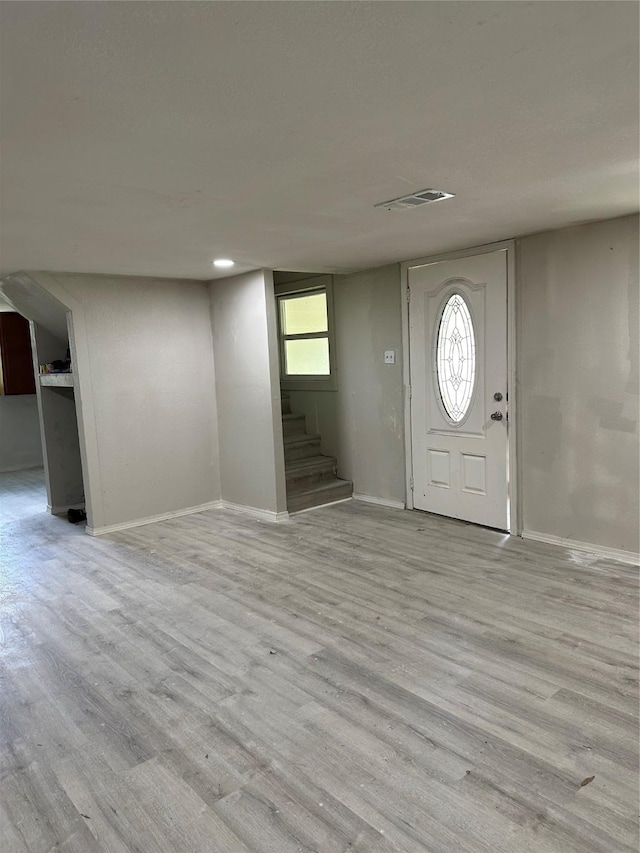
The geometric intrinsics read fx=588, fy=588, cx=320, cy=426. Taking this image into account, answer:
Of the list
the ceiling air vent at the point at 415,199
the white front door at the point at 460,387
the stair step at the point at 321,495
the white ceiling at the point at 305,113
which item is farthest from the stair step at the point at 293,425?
the ceiling air vent at the point at 415,199

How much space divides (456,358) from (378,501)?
1.63m

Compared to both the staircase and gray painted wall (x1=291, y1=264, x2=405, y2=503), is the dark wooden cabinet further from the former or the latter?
gray painted wall (x1=291, y1=264, x2=405, y2=503)

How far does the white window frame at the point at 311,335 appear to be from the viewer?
587cm

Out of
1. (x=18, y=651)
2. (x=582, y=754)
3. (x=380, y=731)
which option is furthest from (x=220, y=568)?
(x=582, y=754)

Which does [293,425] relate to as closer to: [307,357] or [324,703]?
[307,357]

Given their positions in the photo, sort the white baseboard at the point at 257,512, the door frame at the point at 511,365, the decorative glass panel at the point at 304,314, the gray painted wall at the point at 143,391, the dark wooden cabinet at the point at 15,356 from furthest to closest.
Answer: the dark wooden cabinet at the point at 15,356 → the decorative glass panel at the point at 304,314 → the white baseboard at the point at 257,512 → the gray painted wall at the point at 143,391 → the door frame at the point at 511,365

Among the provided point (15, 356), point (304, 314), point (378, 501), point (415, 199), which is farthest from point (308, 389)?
point (15, 356)

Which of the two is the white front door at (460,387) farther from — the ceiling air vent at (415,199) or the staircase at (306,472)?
the ceiling air vent at (415,199)

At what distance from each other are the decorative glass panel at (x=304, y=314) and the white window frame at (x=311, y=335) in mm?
48

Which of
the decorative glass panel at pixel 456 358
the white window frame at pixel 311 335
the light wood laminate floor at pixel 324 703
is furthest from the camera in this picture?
the white window frame at pixel 311 335

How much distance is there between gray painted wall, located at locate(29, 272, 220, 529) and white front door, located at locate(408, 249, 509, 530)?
6.66ft

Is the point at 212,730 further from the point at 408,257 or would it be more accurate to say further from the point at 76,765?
the point at 408,257

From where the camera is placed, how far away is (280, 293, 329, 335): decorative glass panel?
6.05 m

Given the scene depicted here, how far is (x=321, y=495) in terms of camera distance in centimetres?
565
